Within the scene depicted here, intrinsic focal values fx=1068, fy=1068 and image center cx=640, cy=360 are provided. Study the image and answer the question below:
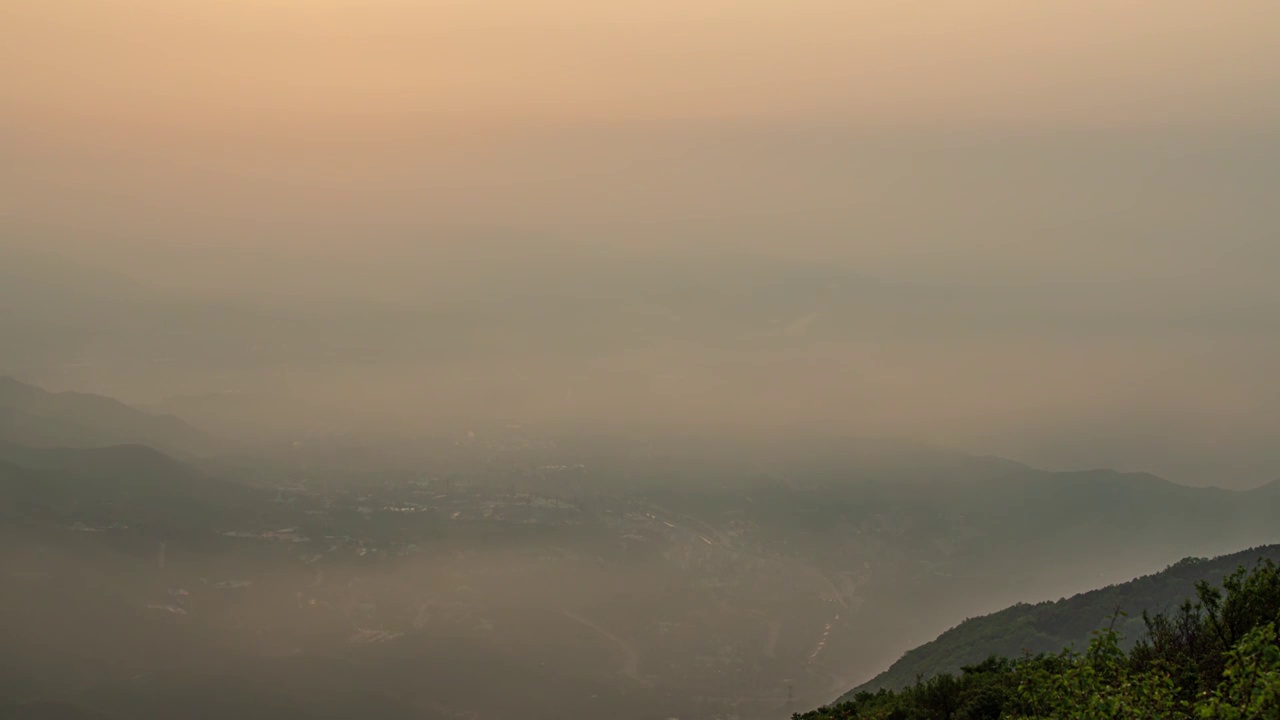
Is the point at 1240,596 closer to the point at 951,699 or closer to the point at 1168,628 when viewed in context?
the point at 1168,628

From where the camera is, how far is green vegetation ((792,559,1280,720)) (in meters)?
42.5

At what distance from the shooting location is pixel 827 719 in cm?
10175

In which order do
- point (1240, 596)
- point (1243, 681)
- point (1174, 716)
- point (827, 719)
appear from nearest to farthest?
point (1243, 681) < point (1174, 716) < point (1240, 596) < point (827, 719)

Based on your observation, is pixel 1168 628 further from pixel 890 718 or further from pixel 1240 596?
pixel 890 718

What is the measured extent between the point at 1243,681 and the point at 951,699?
54.0 m

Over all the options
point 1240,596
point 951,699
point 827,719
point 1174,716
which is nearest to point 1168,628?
point 1240,596

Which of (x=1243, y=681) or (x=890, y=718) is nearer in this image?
(x=1243, y=681)

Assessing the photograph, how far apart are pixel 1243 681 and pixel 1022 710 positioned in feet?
90.8

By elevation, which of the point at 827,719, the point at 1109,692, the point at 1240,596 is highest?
the point at 1240,596

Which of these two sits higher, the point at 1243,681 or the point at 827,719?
the point at 1243,681

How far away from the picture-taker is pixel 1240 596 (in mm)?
62812

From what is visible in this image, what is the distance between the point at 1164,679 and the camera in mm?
49688

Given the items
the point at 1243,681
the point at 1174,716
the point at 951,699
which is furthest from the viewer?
the point at 951,699

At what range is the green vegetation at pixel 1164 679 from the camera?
42469 mm
